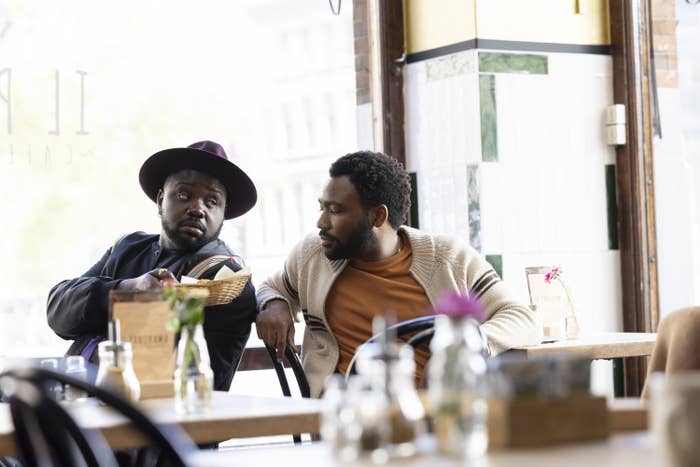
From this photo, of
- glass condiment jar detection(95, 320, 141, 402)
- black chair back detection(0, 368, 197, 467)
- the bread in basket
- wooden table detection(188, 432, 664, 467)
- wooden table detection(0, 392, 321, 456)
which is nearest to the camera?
wooden table detection(188, 432, 664, 467)

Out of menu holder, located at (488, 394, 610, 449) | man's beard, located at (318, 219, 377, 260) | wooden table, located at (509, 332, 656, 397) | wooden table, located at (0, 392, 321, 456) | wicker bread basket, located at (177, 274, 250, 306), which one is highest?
man's beard, located at (318, 219, 377, 260)

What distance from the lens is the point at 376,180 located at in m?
3.89

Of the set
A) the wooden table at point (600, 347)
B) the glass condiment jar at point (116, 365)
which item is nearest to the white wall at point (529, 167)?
the wooden table at point (600, 347)

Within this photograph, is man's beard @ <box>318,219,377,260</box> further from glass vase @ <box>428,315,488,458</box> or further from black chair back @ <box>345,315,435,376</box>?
glass vase @ <box>428,315,488,458</box>

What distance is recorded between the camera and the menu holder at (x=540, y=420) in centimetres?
146

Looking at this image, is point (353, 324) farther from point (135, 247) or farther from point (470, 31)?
point (470, 31)

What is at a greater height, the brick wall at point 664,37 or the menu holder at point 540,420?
the brick wall at point 664,37

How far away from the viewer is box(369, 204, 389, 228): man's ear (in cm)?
387

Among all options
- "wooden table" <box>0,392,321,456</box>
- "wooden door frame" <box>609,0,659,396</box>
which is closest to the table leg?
"wooden door frame" <box>609,0,659,396</box>

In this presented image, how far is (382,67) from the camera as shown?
5070 mm

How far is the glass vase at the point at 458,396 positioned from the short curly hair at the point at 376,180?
239 cm

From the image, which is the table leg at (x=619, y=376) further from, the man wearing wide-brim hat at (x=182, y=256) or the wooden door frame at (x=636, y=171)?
the man wearing wide-brim hat at (x=182, y=256)

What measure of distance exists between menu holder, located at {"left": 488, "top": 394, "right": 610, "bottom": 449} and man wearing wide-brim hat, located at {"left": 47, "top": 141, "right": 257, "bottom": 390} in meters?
1.90

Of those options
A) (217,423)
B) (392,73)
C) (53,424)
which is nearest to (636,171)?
(392,73)
